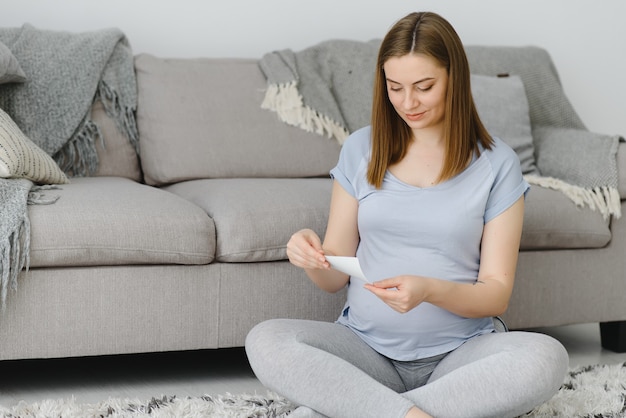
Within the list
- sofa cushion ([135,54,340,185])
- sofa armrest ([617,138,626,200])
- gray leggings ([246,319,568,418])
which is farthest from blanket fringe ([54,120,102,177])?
sofa armrest ([617,138,626,200])

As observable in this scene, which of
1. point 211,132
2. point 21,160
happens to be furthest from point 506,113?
point 21,160

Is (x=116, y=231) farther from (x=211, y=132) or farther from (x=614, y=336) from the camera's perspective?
(x=614, y=336)

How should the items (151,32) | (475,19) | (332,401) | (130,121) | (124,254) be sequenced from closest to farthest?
(332,401) < (124,254) < (130,121) < (151,32) < (475,19)

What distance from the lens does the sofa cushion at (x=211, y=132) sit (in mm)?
2697

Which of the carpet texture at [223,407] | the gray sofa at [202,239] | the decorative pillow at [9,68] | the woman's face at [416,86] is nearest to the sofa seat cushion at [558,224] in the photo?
the gray sofa at [202,239]

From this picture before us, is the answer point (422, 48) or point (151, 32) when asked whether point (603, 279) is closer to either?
point (422, 48)

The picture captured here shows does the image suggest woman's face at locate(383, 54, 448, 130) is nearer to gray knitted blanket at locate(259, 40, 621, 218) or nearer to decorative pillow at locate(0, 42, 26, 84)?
gray knitted blanket at locate(259, 40, 621, 218)

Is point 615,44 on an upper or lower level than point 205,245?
upper

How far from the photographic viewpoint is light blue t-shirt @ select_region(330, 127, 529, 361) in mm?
1747

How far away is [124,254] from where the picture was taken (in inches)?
81.4

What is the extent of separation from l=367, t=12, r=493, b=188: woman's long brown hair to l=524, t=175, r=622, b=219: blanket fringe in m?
0.81

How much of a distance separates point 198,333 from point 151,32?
4.22ft

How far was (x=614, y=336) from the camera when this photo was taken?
2.70 meters

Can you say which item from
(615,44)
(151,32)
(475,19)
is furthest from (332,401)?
(615,44)
